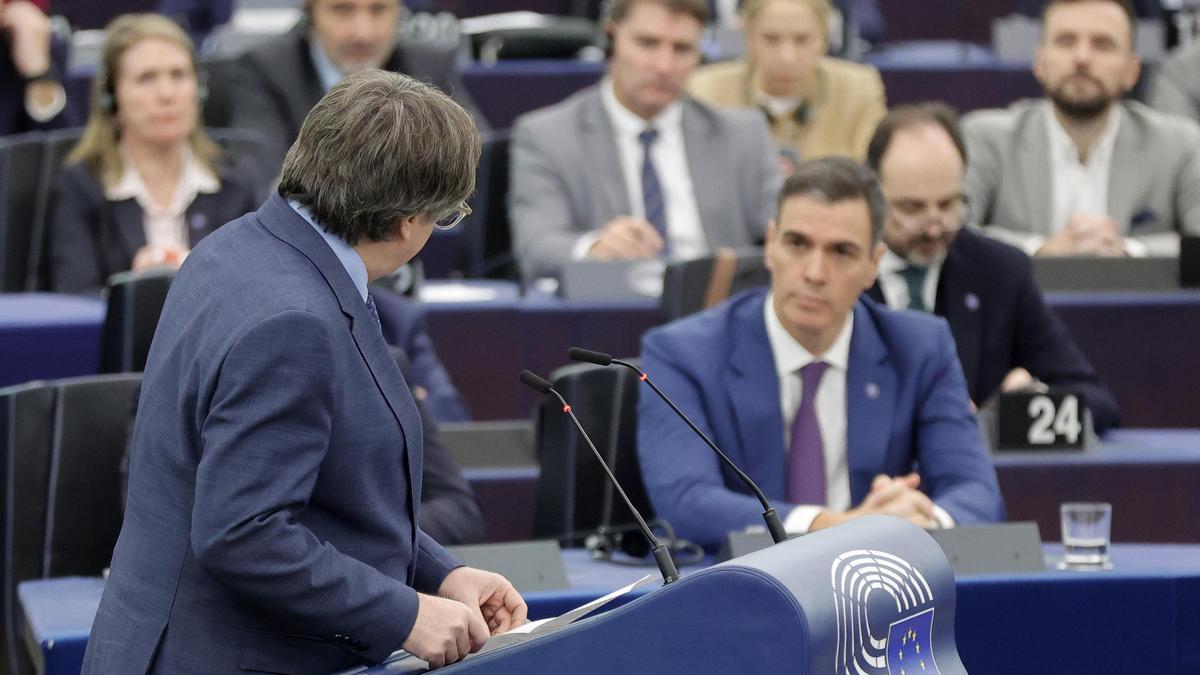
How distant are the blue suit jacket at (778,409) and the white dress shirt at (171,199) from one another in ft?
6.00

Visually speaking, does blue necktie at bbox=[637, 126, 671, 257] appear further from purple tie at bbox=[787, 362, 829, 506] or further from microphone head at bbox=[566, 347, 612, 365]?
microphone head at bbox=[566, 347, 612, 365]

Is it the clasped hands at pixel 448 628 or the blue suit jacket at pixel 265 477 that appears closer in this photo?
the blue suit jacket at pixel 265 477

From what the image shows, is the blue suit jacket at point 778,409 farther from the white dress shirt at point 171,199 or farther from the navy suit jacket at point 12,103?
the navy suit jacket at point 12,103

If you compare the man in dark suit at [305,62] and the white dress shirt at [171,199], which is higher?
the man in dark suit at [305,62]

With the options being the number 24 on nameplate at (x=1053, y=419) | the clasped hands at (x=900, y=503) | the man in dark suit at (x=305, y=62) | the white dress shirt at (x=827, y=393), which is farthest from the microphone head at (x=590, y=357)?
the man in dark suit at (x=305, y=62)

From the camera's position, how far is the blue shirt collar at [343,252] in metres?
1.98

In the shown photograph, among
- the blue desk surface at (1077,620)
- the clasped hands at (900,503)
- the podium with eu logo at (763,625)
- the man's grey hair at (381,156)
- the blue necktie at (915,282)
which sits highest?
the man's grey hair at (381,156)

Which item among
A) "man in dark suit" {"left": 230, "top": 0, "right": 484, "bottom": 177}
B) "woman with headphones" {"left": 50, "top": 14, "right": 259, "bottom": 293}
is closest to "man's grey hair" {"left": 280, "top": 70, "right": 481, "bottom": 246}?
"woman with headphones" {"left": 50, "top": 14, "right": 259, "bottom": 293}

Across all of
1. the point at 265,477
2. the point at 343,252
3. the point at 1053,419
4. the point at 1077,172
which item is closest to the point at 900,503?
the point at 1053,419

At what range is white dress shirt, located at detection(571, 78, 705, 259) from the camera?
5465 millimetres

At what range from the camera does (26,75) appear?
6.01m

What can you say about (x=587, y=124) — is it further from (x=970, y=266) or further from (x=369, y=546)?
(x=369, y=546)

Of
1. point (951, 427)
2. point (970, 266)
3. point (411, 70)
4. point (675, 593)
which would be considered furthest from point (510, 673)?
point (411, 70)

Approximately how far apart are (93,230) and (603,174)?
1381mm
